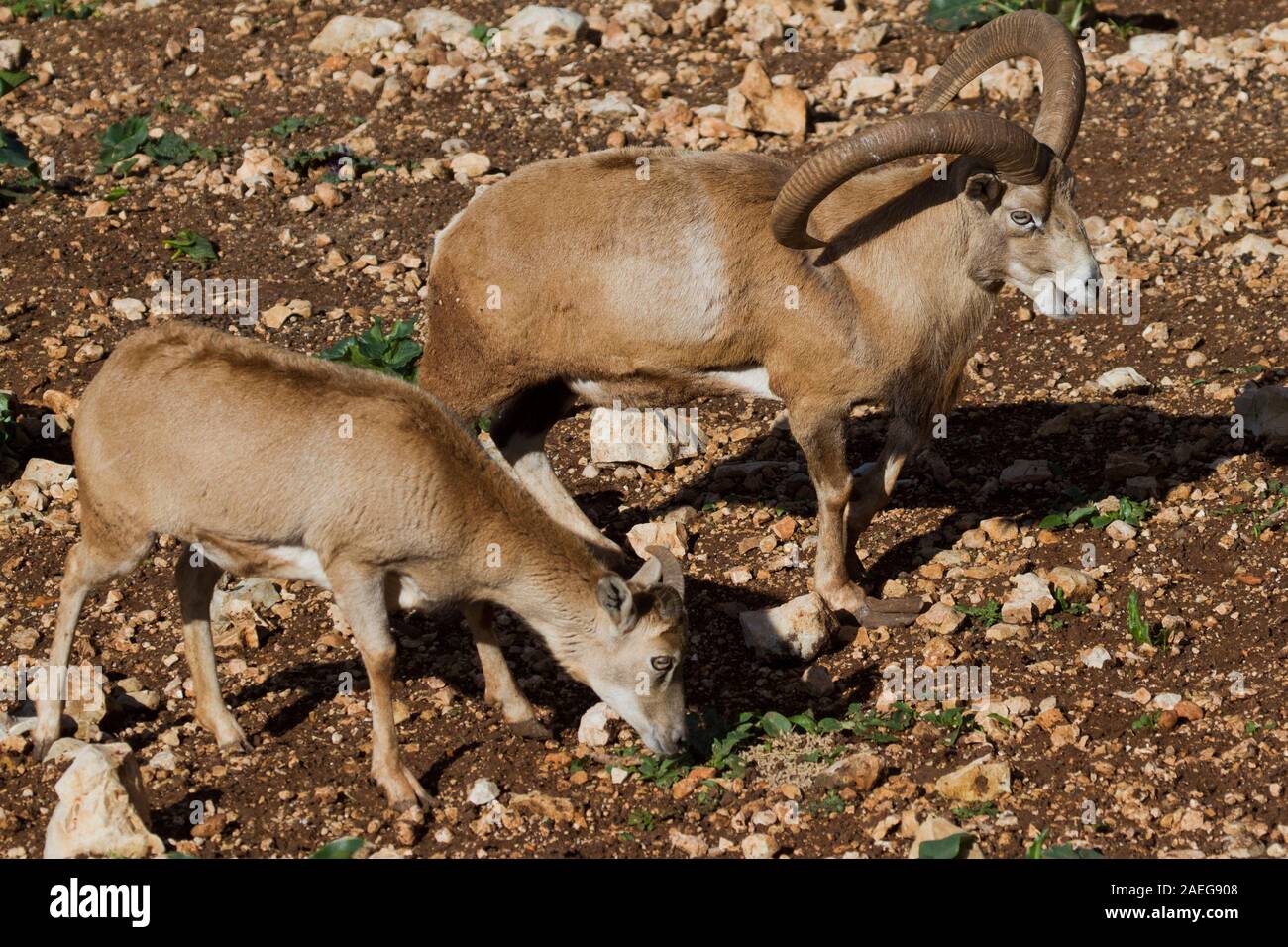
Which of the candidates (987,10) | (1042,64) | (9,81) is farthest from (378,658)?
(987,10)

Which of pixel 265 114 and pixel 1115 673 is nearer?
pixel 1115 673

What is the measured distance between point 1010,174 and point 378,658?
14.7ft

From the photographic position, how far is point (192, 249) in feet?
44.3

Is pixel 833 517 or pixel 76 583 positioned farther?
pixel 833 517

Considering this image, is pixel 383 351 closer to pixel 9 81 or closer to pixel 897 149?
pixel 897 149

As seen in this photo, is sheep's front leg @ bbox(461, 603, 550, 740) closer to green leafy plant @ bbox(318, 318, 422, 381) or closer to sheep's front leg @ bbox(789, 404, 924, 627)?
sheep's front leg @ bbox(789, 404, 924, 627)

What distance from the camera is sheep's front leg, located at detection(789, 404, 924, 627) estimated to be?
944 centimetres

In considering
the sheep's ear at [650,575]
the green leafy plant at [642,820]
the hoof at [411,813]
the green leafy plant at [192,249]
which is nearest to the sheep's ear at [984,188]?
the sheep's ear at [650,575]

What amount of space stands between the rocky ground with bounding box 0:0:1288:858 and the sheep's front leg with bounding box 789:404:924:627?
0.27 m

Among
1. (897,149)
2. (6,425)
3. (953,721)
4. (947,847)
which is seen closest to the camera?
(947,847)

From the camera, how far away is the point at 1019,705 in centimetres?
849

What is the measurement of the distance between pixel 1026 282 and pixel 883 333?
919 millimetres

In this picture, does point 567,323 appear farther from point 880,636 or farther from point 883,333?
point 880,636

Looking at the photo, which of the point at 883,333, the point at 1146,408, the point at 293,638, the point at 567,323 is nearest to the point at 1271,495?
the point at 1146,408
